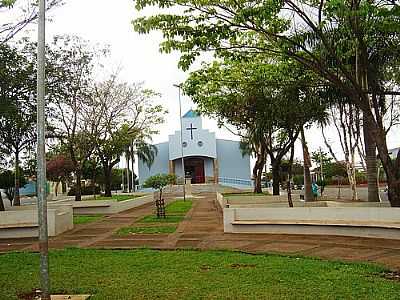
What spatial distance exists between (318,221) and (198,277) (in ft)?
20.9

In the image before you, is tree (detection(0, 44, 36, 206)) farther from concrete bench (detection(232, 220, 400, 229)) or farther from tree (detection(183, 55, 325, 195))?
concrete bench (detection(232, 220, 400, 229))

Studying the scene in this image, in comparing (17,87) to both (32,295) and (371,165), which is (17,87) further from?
(371,165)

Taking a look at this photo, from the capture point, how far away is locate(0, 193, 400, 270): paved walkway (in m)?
10.1

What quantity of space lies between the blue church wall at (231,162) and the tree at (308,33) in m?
46.1

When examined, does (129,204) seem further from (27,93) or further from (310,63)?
(310,63)

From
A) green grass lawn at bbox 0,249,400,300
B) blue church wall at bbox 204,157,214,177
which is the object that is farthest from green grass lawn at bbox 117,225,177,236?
blue church wall at bbox 204,157,214,177

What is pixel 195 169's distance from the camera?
60.8 meters

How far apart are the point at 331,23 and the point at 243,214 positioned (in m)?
5.88

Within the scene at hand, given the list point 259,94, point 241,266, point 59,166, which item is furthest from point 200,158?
point 241,266

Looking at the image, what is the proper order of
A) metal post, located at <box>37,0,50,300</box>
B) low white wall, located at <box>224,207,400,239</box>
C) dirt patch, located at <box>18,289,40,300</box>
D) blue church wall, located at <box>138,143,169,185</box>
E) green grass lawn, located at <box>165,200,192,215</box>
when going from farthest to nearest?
blue church wall, located at <box>138,143,169,185</box> → green grass lawn, located at <box>165,200,192,215</box> → low white wall, located at <box>224,207,400,239</box> → dirt patch, located at <box>18,289,40,300</box> → metal post, located at <box>37,0,50,300</box>

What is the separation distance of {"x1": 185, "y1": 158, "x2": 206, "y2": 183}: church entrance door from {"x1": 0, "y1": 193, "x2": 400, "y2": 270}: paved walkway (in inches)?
1703

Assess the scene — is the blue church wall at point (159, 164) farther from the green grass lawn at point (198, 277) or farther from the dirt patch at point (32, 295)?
the dirt patch at point (32, 295)

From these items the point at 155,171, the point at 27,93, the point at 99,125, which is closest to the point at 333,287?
the point at 27,93

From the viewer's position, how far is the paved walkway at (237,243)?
10086 mm
